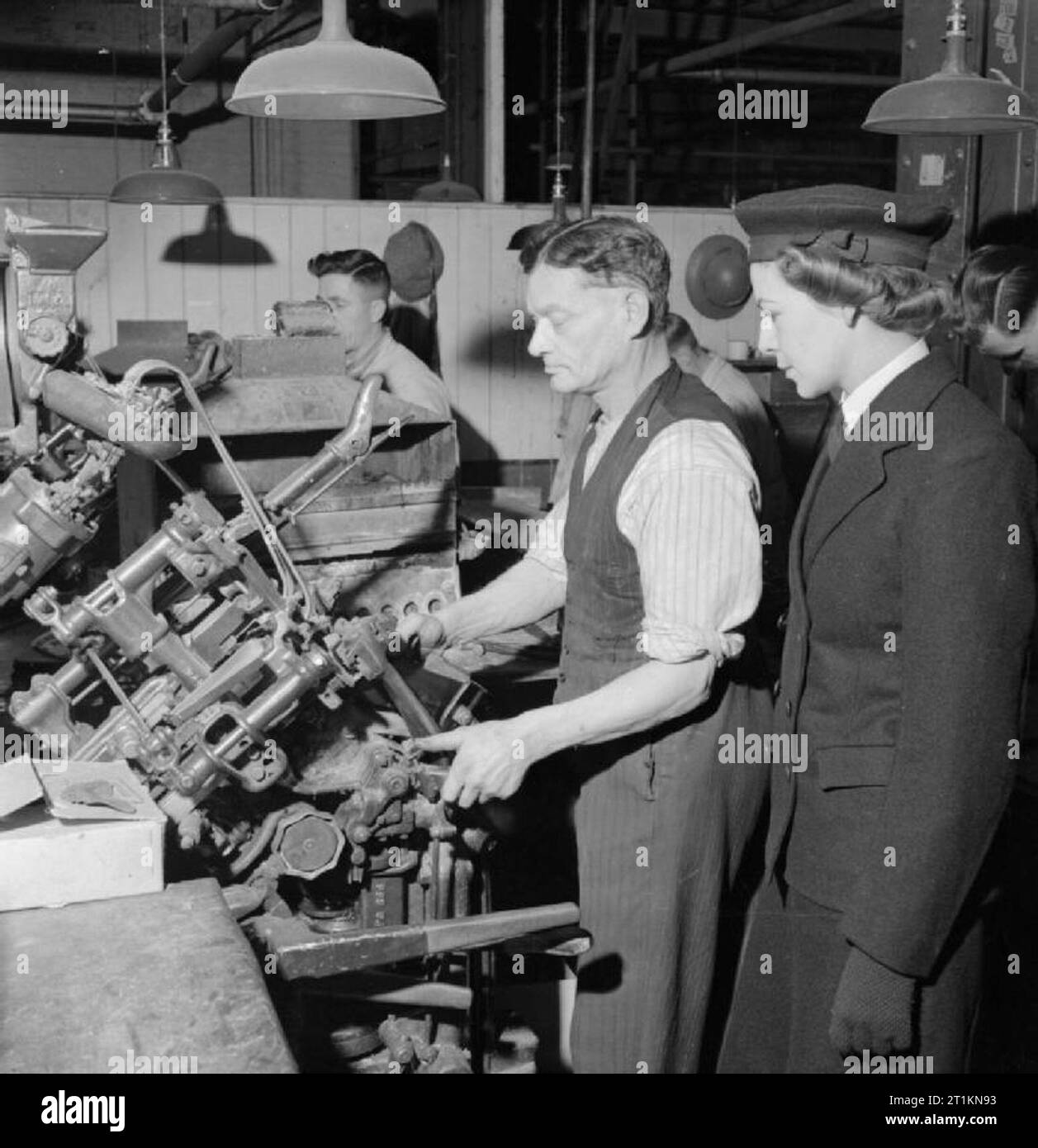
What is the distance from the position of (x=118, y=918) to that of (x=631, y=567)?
86 centimetres

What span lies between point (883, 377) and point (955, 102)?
60.4 inches

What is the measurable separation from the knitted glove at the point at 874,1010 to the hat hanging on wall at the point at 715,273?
509 cm

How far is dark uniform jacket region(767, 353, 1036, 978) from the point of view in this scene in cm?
160

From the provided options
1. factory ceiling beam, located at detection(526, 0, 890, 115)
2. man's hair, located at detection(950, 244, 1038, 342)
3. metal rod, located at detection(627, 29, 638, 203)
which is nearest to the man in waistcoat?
man's hair, located at detection(950, 244, 1038, 342)

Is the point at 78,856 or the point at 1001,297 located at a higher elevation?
the point at 1001,297

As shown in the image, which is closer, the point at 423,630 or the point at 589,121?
Answer: the point at 423,630

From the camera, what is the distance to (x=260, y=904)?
7.13ft

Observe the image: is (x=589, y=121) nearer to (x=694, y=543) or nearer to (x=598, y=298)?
(x=598, y=298)

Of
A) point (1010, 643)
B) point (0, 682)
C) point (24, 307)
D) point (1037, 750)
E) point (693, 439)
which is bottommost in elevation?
point (1037, 750)

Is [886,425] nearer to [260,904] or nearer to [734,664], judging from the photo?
[734,664]

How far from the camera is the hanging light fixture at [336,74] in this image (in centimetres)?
285

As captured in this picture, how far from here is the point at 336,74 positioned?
2.85 meters

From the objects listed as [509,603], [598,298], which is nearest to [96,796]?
[509,603]
